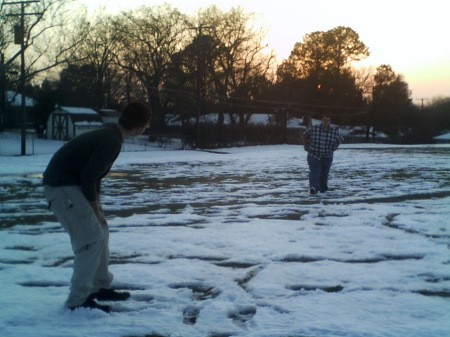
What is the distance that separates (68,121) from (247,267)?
50400mm

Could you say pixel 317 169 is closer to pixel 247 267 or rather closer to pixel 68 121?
pixel 247 267

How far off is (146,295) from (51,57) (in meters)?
38.8

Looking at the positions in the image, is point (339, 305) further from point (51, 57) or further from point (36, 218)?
point (51, 57)

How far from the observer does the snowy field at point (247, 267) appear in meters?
4.16

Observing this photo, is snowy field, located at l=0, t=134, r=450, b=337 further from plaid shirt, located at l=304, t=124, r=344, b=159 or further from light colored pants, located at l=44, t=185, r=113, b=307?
plaid shirt, located at l=304, t=124, r=344, b=159

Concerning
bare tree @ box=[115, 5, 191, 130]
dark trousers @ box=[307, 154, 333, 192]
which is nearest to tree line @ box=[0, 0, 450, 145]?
bare tree @ box=[115, 5, 191, 130]

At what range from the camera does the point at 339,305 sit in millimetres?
4582

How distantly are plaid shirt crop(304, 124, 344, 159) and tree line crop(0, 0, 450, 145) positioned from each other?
30.0m

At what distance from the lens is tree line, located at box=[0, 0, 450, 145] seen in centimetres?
5419

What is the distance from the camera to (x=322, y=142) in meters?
12.0

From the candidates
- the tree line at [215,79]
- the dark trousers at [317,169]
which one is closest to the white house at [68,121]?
the tree line at [215,79]

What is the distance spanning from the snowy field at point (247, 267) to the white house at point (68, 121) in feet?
137

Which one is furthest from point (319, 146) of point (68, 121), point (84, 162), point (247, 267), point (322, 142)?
point (68, 121)

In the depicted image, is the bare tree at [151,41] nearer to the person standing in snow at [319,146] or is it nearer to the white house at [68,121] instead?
the white house at [68,121]
